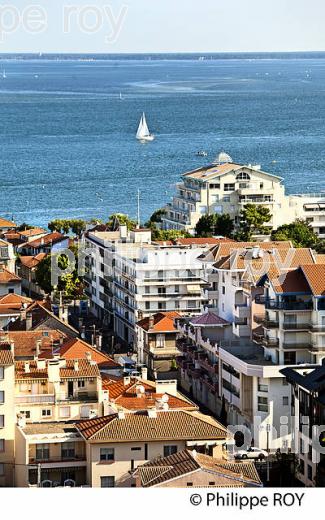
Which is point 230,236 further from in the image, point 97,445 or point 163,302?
point 97,445

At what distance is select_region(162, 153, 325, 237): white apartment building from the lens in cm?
1656

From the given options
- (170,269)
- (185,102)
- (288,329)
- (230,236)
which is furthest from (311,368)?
(185,102)

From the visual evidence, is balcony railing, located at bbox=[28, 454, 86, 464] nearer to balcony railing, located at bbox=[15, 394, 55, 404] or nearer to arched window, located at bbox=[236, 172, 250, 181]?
balcony railing, located at bbox=[15, 394, 55, 404]

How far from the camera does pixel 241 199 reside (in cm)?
1669

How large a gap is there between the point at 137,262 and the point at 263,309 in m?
3.01

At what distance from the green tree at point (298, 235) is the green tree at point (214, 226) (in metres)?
0.53

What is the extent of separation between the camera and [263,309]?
859 centimetres

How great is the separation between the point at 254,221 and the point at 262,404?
8.12m

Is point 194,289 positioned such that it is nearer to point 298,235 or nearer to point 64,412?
point 298,235

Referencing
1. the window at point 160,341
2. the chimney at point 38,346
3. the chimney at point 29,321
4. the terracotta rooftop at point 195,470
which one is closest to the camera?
the terracotta rooftop at point 195,470

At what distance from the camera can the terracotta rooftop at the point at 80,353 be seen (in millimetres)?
7981

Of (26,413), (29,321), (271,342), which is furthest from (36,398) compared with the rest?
(29,321)

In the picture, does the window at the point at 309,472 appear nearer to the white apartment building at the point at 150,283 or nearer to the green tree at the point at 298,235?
the white apartment building at the point at 150,283

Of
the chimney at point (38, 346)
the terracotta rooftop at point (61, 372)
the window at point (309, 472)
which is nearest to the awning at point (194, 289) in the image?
the chimney at point (38, 346)
